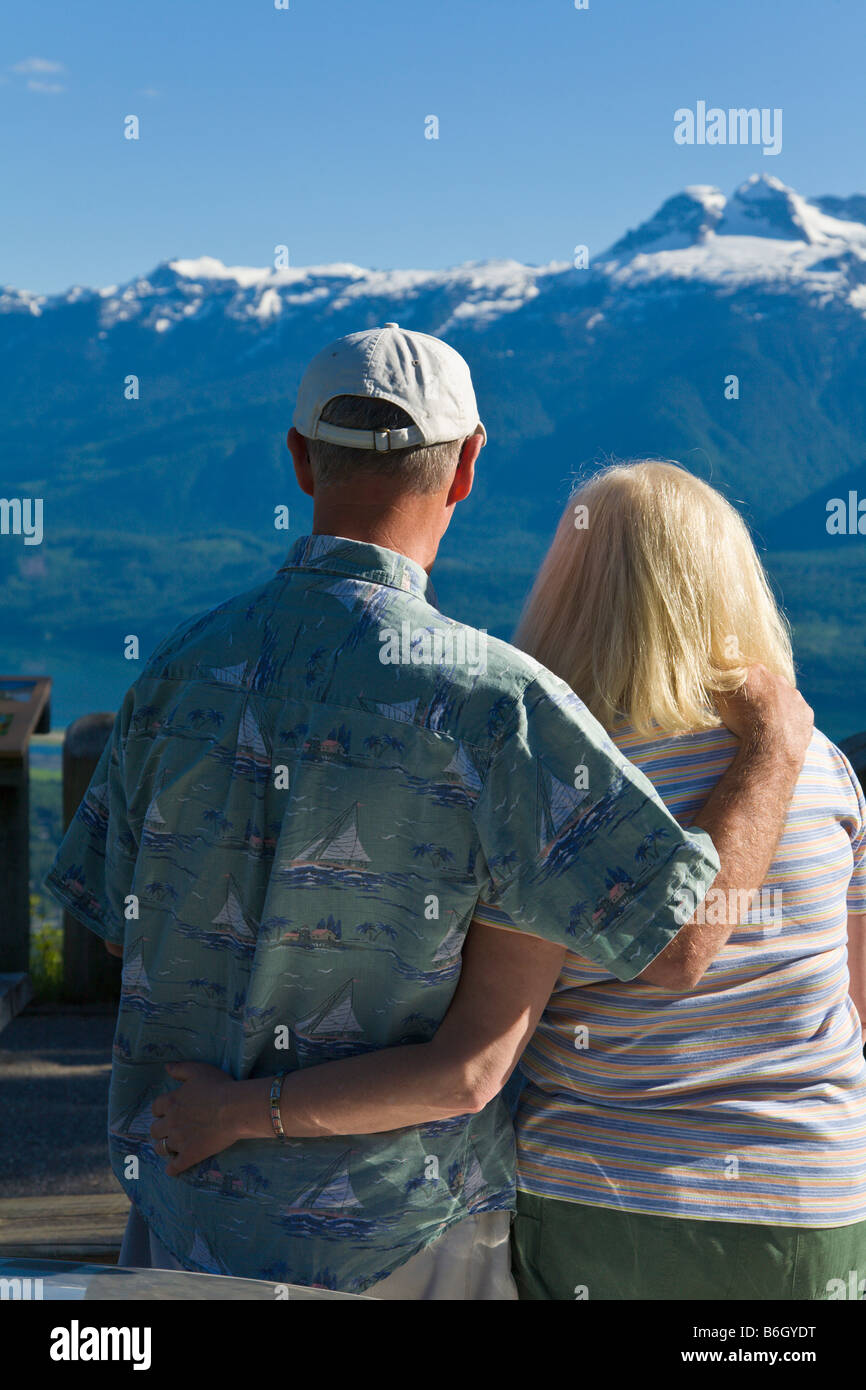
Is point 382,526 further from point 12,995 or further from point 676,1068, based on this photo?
point 12,995

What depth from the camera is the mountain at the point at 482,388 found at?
2566 inches

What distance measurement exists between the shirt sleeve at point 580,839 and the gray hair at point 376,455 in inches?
10.2

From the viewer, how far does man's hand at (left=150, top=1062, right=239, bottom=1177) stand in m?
1.28

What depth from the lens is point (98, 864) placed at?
151 centimetres

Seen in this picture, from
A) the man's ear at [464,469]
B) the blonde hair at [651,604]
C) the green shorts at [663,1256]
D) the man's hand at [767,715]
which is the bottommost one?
the green shorts at [663,1256]

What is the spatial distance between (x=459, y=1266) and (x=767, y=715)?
709 mm

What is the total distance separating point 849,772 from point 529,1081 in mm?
566

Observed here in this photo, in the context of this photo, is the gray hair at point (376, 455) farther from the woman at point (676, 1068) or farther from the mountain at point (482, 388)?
the mountain at point (482, 388)

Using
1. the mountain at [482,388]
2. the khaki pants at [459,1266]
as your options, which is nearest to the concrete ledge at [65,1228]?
the khaki pants at [459,1266]

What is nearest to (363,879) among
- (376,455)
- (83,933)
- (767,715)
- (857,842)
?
(376,455)
